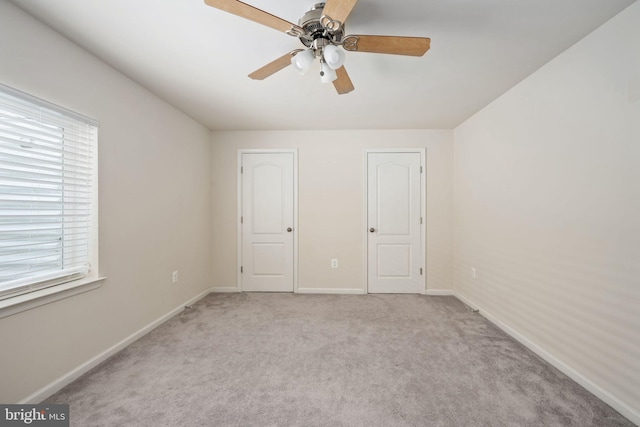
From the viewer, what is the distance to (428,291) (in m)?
3.54

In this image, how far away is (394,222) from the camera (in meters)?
3.61

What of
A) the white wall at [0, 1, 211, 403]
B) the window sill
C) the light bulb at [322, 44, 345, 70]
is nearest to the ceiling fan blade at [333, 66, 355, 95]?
the light bulb at [322, 44, 345, 70]

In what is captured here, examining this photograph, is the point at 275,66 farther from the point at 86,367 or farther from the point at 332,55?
the point at 86,367

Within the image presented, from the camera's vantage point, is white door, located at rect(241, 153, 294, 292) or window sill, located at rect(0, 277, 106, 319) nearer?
window sill, located at rect(0, 277, 106, 319)

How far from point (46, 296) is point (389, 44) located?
2.53 meters

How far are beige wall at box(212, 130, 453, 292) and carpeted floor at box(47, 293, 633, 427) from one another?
96 cm

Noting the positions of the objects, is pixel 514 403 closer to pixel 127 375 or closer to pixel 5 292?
pixel 127 375

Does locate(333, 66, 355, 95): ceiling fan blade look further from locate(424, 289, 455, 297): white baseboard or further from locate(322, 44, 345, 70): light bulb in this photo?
locate(424, 289, 455, 297): white baseboard

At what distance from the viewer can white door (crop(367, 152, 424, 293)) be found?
3.59 metres

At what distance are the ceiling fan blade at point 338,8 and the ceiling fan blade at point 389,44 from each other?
154 millimetres

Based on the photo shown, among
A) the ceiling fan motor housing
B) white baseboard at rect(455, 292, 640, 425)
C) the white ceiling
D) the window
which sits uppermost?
the white ceiling

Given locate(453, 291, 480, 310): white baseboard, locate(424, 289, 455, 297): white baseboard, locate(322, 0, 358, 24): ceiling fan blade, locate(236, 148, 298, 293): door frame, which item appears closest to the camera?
locate(322, 0, 358, 24): ceiling fan blade

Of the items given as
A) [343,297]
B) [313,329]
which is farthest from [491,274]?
[313,329]

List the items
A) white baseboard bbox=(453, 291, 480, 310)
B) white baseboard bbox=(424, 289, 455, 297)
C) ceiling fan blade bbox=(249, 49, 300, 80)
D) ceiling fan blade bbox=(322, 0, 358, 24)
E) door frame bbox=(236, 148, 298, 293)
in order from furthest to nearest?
door frame bbox=(236, 148, 298, 293) → white baseboard bbox=(424, 289, 455, 297) → white baseboard bbox=(453, 291, 480, 310) → ceiling fan blade bbox=(249, 49, 300, 80) → ceiling fan blade bbox=(322, 0, 358, 24)
